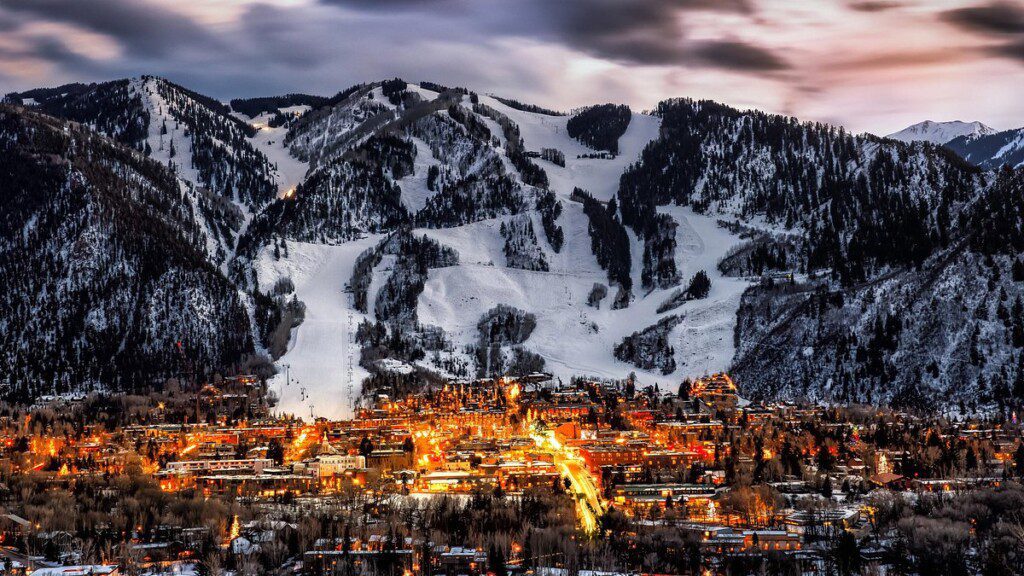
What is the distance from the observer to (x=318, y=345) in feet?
531

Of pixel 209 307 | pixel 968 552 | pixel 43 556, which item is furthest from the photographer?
pixel 209 307

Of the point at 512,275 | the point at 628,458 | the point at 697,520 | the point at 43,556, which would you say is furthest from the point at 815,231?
the point at 43,556

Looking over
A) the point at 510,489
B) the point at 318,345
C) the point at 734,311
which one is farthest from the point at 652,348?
the point at 510,489

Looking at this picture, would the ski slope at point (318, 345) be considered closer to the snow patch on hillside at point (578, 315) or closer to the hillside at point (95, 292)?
the hillside at point (95, 292)

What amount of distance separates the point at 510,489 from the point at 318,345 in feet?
249

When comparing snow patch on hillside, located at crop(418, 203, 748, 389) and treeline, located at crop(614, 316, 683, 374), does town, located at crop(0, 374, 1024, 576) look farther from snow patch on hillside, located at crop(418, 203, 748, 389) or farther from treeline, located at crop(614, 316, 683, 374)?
treeline, located at crop(614, 316, 683, 374)

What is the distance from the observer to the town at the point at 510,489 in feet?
234

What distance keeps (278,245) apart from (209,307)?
102ft

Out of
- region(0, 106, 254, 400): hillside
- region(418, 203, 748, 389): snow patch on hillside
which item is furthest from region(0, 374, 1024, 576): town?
region(418, 203, 748, 389): snow patch on hillside

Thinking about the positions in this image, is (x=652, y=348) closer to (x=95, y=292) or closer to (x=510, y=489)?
(x=95, y=292)

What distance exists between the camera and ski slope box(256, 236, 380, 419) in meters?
140

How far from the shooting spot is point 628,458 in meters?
103

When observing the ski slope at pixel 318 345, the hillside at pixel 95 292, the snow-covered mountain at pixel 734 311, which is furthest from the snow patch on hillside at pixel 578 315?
the hillside at pixel 95 292

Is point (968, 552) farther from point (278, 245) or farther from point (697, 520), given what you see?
point (278, 245)
